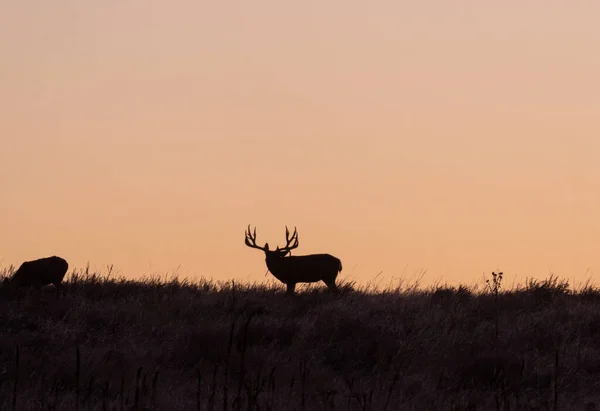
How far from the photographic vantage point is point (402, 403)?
32.5 feet

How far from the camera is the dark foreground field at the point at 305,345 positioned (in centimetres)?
1034

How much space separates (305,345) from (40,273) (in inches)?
261

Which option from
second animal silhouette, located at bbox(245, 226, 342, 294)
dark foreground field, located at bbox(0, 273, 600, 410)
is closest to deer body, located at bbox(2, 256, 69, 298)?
dark foreground field, located at bbox(0, 273, 600, 410)

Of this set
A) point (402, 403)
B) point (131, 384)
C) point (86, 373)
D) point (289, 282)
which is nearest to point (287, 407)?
point (402, 403)

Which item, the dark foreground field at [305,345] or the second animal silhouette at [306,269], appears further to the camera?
the second animal silhouette at [306,269]

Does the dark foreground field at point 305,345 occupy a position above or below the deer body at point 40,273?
below

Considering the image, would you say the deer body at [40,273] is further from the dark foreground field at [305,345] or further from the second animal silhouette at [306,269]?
the second animal silhouette at [306,269]

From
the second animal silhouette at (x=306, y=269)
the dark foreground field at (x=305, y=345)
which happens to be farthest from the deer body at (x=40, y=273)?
the second animal silhouette at (x=306, y=269)

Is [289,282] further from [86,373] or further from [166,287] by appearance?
[86,373]

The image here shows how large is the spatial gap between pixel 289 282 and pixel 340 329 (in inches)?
220

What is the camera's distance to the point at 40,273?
58.7 feet

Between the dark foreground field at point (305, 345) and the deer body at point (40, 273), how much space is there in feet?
1.84

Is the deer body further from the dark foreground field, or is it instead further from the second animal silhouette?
the second animal silhouette

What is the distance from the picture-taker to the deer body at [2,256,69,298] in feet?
58.3
